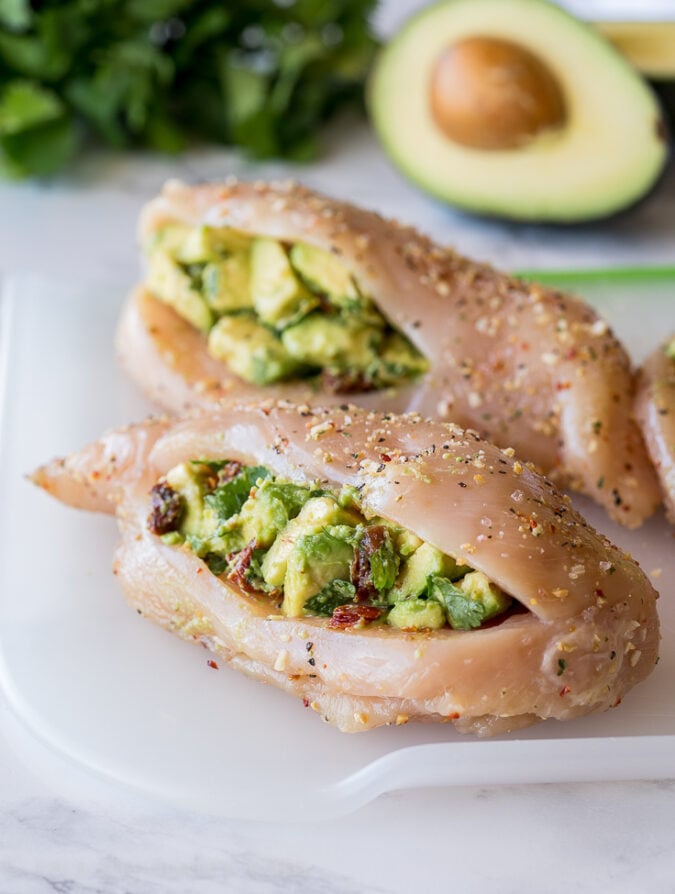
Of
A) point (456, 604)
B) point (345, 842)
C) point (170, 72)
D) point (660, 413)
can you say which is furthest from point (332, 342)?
point (170, 72)

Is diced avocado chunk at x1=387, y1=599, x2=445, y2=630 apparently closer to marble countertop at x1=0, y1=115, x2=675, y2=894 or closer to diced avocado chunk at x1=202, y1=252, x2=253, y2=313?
marble countertop at x1=0, y1=115, x2=675, y2=894

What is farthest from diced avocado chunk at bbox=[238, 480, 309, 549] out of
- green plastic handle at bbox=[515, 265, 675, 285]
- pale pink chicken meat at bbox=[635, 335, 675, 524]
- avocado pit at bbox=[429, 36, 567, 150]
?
avocado pit at bbox=[429, 36, 567, 150]

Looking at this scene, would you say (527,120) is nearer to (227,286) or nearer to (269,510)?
(227,286)

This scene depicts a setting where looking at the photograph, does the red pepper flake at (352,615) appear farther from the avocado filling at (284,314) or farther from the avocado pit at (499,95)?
the avocado pit at (499,95)

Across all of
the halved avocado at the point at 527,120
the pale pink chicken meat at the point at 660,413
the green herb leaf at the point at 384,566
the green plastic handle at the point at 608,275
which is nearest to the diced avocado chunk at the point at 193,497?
the green herb leaf at the point at 384,566

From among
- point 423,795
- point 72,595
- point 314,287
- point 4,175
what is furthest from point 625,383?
point 4,175
